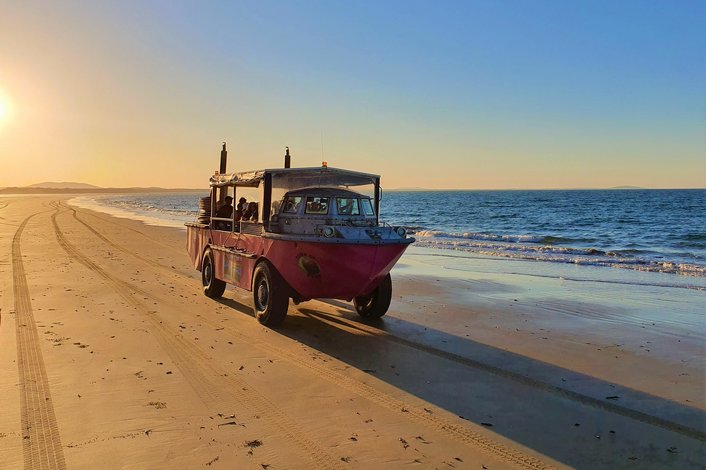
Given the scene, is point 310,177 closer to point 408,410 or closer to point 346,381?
point 346,381

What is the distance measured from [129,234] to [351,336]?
22.8 meters

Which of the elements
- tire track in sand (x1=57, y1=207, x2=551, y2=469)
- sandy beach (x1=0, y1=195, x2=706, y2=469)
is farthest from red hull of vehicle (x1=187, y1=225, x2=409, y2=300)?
tire track in sand (x1=57, y1=207, x2=551, y2=469)

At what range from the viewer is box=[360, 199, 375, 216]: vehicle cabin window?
34.2ft

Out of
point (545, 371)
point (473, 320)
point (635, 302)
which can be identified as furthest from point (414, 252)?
point (545, 371)

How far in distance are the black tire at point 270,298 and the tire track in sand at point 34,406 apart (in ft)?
11.4

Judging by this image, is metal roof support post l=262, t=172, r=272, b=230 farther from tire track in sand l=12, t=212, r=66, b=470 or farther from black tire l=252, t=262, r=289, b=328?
tire track in sand l=12, t=212, r=66, b=470

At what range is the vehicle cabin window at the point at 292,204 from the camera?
10.2 m

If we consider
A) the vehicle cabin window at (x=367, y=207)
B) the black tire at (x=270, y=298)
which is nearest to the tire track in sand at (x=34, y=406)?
the black tire at (x=270, y=298)

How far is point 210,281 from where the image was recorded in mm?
12453

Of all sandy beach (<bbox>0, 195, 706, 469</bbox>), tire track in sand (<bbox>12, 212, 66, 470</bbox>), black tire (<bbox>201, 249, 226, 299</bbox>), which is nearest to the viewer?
tire track in sand (<bbox>12, 212, 66, 470</bbox>)

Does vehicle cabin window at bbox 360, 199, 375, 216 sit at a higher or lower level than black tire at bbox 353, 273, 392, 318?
higher

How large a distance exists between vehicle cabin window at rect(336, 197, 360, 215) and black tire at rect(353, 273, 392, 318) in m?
1.37

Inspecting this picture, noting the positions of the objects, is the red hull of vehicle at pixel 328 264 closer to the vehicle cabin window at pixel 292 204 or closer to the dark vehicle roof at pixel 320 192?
the vehicle cabin window at pixel 292 204

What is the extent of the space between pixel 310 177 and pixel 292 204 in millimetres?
608
